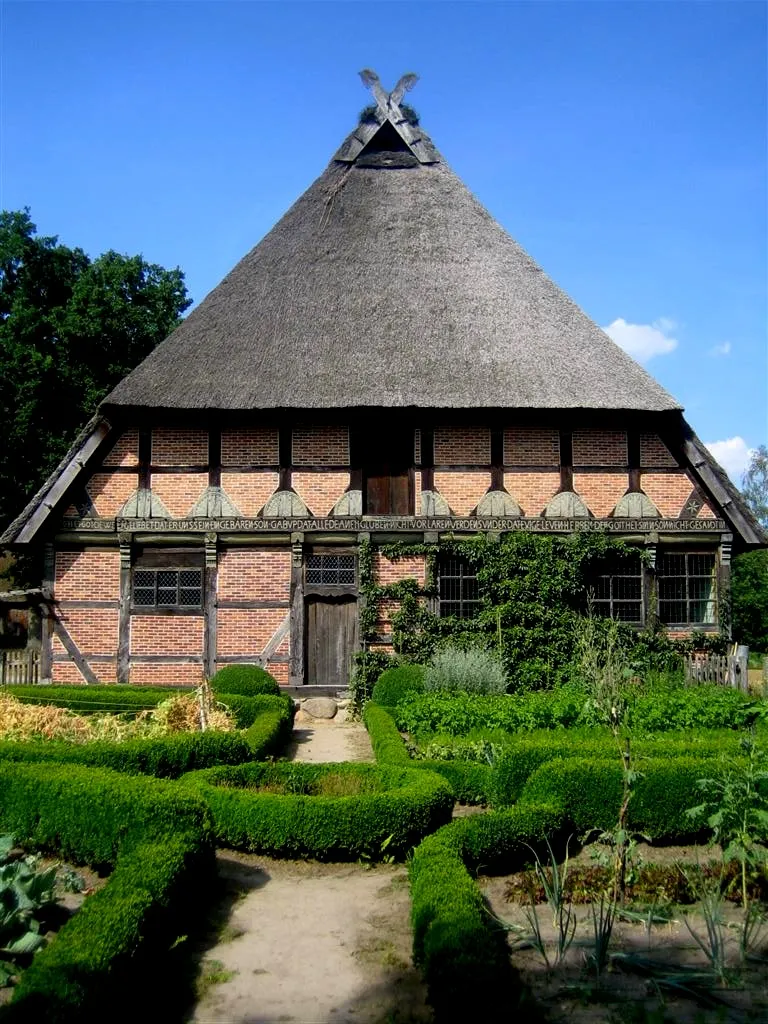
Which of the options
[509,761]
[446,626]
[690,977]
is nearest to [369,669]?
[446,626]

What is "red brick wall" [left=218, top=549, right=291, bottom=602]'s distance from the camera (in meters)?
16.7

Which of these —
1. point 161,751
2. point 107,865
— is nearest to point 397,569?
point 161,751

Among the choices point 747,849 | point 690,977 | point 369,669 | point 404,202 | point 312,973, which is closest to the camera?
point 690,977

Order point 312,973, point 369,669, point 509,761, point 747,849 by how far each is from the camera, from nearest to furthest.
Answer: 1. point 312,973
2. point 747,849
3. point 509,761
4. point 369,669

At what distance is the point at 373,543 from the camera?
55.0ft

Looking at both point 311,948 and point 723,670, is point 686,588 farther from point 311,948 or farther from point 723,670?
point 311,948

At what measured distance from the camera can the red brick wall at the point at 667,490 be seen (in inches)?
674

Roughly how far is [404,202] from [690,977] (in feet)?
59.8

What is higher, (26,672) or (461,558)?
(461,558)

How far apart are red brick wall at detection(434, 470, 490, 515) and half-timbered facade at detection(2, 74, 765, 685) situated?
0.03 meters

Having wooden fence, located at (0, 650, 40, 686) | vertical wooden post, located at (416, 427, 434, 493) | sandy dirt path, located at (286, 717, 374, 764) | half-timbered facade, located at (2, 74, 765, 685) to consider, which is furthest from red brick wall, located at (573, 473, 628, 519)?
wooden fence, located at (0, 650, 40, 686)

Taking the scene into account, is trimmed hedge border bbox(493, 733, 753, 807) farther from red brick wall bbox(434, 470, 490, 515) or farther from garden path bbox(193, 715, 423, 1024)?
red brick wall bbox(434, 470, 490, 515)

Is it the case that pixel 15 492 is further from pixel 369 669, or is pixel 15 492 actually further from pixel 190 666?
pixel 369 669

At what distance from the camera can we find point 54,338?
27.3 meters
